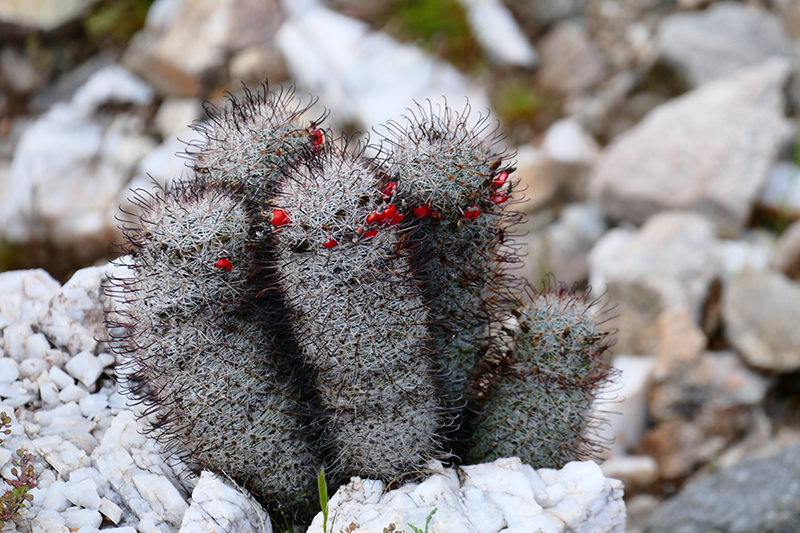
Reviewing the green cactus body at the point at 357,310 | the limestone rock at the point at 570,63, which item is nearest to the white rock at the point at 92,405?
the green cactus body at the point at 357,310

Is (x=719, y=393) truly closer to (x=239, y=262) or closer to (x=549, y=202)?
(x=549, y=202)

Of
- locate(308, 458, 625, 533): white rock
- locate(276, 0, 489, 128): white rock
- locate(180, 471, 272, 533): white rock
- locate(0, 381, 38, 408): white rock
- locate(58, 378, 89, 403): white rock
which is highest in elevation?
locate(276, 0, 489, 128): white rock

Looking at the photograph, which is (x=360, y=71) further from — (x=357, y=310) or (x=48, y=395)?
(x=357, y=310)

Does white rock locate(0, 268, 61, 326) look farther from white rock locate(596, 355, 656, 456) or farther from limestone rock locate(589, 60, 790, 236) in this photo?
limestone rock locate(589, 60, 790, 236)

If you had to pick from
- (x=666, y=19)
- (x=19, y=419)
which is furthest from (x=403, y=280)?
(x=666, y=19)

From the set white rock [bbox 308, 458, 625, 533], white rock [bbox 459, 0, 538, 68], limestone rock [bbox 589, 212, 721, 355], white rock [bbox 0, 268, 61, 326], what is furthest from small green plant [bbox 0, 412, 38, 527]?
white rock [bbox 459, 0, 538, 68]

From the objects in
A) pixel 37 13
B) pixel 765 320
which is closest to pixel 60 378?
pixel 765 320
